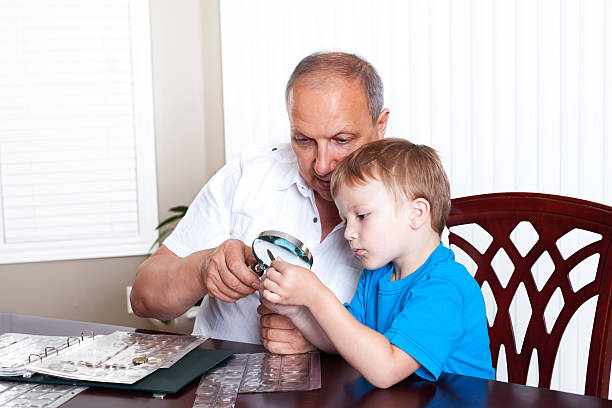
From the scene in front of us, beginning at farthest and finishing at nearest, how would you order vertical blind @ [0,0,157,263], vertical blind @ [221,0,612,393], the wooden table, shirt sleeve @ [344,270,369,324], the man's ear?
vertical blind @ [0,0,157,263] < vertical blind @ [221,0,612,393] < the man's ear < shirt sleeve @ [344,270,369,324] < the wooden table

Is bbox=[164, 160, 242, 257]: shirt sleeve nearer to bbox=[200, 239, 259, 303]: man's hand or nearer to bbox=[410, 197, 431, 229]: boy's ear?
bbox=[200, 239, 259, 303]: man's hand

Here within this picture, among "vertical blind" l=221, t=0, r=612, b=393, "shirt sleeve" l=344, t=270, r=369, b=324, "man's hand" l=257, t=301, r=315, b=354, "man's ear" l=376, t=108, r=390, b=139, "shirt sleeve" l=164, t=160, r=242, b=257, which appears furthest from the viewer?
"vertical blind" l=221, t=0, r=612, b=393

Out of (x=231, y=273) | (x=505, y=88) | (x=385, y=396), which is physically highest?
(x=505, y=88)

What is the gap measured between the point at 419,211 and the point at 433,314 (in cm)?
22

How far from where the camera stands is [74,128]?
302cm

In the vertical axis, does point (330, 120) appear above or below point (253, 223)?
above

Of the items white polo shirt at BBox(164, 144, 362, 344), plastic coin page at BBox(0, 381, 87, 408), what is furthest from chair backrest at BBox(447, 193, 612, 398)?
plastic coin page at BBox(0, 381, 87, 408)

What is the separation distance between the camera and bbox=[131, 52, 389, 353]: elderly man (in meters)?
1.45

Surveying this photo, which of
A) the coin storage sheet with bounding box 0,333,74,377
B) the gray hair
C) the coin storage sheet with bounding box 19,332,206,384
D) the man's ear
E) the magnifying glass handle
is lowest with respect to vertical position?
the coin storage sheet with bounding box 0,333,74,377

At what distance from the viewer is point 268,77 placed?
2715 millimetres

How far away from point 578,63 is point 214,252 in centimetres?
164

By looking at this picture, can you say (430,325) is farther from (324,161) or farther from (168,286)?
(168,286)

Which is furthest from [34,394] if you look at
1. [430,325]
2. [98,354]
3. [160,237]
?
[160,237]

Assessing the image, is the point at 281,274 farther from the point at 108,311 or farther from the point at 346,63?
the point at 108,311
